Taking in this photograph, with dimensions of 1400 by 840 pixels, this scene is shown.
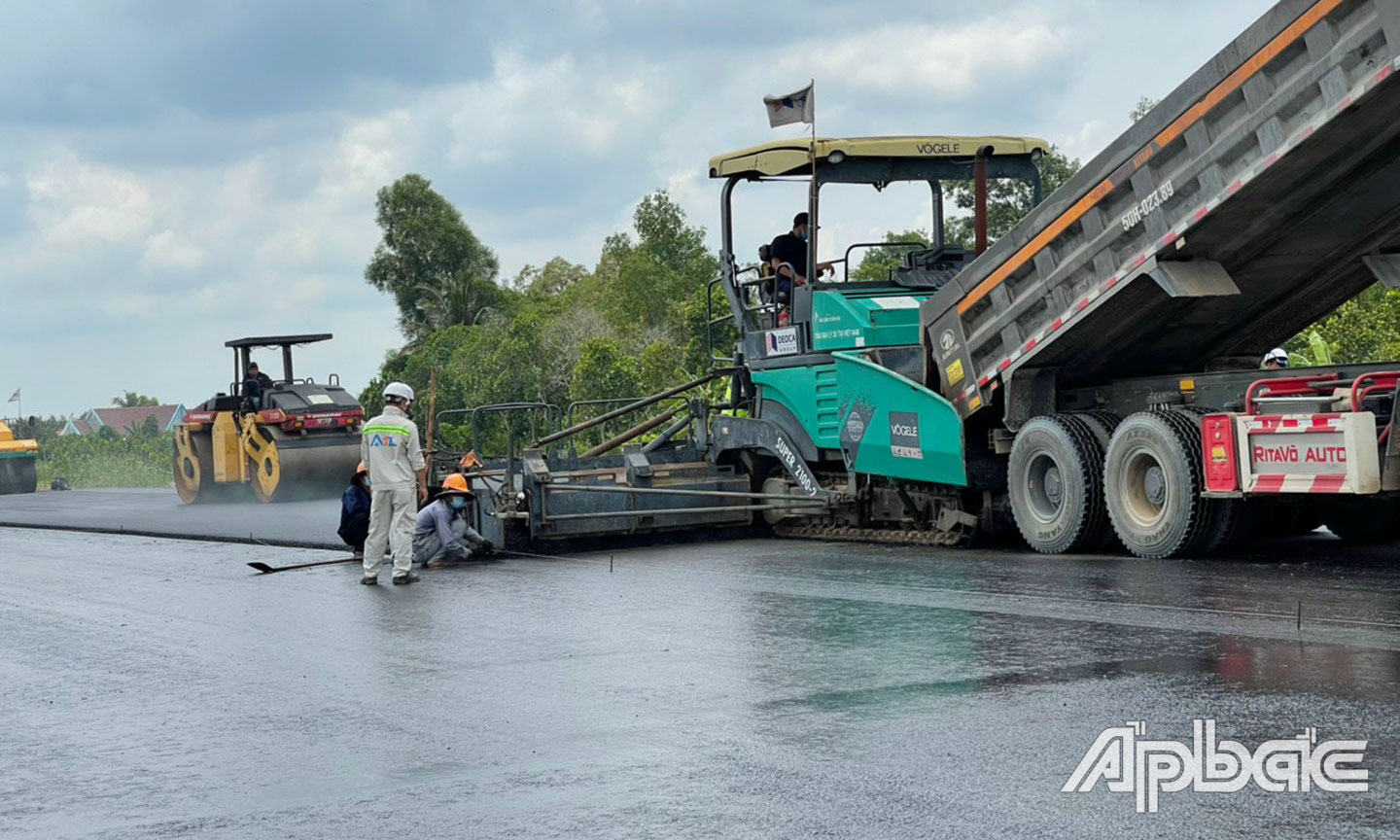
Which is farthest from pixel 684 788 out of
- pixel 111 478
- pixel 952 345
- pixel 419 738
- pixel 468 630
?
pixel 111 478

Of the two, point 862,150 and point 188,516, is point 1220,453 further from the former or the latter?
point 188,516

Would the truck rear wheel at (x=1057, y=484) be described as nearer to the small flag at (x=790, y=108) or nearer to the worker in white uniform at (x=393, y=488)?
the small flag at (x=790, y=108)

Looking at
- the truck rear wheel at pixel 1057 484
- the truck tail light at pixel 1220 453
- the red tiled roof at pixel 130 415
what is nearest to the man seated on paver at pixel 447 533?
the truck rear wheel at pixel 1057 484

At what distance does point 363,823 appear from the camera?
17.6 feet

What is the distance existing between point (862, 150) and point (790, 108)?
27.5 inches

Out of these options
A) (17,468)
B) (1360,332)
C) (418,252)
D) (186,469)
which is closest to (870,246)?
(1360,332)

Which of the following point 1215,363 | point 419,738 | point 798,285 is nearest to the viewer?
point 419,738

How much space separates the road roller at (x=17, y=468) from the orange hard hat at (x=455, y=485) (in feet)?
92.2

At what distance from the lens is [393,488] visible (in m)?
13.1

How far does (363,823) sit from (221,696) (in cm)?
277

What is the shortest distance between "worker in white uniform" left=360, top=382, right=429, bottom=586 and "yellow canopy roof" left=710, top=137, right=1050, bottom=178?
372 centimetres

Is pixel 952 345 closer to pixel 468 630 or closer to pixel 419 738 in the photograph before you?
pixel 468 630

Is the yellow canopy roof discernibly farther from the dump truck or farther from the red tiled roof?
the red tiled roof

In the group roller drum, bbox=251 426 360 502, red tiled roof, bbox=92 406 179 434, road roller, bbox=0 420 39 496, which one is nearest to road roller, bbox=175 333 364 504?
roller drum, bbox=251 426 360 502
